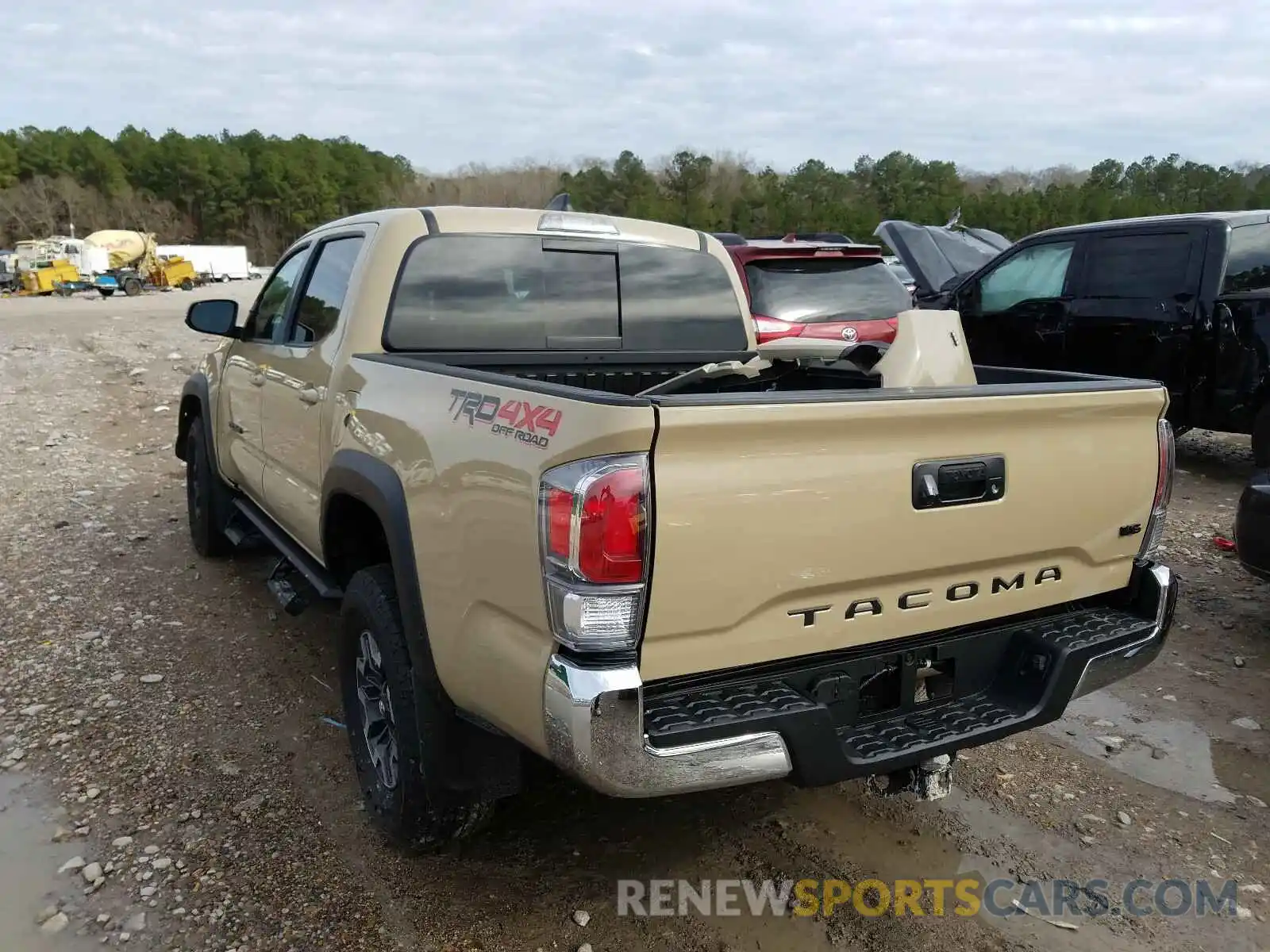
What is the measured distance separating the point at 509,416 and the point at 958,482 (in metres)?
1.13

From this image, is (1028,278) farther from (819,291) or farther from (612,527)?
(612,527)

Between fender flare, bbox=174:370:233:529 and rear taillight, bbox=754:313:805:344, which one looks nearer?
fender flare, bbox=174:370:233:529

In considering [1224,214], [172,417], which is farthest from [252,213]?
[1224,214]

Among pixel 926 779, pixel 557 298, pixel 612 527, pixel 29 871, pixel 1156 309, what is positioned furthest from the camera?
pixel 1156 309

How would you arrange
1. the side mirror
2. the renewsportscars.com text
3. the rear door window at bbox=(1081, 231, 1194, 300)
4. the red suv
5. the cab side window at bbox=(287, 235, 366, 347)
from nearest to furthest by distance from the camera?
1. the renewsportscars.com text
2. the cab side window at bbox=(287, 235, 366, 347)
3. the side mirror
4. the rear door window at bbox=(1081, 231, 1194, 300)
5. the red suv

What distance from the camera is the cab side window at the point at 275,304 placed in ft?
14.3

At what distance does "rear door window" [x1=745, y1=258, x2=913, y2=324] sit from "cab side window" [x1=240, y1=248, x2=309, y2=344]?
364cm

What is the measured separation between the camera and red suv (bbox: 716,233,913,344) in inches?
286

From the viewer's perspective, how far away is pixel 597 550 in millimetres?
2016

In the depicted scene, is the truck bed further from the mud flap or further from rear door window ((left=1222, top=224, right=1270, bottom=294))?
rear door window ((left=1222, top=224, right=1270, bottom=294))

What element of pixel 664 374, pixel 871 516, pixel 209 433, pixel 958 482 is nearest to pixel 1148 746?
pixel 958 482

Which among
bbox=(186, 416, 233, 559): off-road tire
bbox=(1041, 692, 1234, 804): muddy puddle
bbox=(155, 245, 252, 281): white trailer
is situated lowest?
bbox=(155, 245, 252, 281): white trailer

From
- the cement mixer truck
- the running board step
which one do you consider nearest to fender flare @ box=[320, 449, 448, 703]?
the running board step

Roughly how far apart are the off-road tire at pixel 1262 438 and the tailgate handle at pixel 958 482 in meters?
5.03
